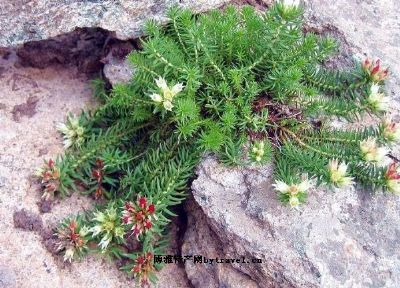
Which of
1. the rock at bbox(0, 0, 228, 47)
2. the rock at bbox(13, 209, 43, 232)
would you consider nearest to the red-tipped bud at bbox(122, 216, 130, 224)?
the rock at bbox(13, 209, 43, 232)

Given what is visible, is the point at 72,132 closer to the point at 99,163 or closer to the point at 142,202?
the point at 99,163

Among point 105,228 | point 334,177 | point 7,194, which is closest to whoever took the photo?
point 334,177

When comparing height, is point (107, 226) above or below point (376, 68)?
below

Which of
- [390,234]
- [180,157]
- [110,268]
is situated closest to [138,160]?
[180,157]

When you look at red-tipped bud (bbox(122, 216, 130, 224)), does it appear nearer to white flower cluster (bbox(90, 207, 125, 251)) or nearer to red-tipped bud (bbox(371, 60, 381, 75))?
white flower cluster (bbox(90, 207, 125, 251))

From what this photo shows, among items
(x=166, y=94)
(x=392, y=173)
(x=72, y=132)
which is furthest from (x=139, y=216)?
(x=392, y=173)

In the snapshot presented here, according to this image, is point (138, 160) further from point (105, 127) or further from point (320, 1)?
point (320, 1)

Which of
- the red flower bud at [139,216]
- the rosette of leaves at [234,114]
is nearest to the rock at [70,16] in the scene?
the rosette of leaves at [234,114]

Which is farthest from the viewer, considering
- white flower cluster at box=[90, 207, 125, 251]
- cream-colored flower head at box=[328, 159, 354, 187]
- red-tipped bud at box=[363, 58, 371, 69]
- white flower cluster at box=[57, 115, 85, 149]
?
white flower cluster at box=[57, 115, 85, 149]
